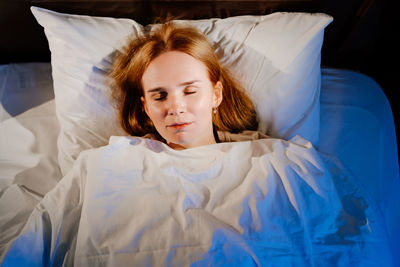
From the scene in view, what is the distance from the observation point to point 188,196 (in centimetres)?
102

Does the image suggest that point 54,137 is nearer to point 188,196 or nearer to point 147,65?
point 147,65

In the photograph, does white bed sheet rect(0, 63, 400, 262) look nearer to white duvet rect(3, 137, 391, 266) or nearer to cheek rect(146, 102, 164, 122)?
white duvet rect(3, 137, 391, 266)

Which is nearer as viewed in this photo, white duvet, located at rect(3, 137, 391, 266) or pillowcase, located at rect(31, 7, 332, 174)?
white duvet, located at rect(3, 137, 391, 266)

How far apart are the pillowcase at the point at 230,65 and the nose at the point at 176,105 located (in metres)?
0.29

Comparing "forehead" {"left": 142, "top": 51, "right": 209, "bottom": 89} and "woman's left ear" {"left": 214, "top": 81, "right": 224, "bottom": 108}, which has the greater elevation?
"forehead" {"left": 142, "top": 51, "right": 209, "bottom": 89}

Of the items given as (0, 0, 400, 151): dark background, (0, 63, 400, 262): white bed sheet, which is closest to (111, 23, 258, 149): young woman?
(0, 0, 400, 151): dark background

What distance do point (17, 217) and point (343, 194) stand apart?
1063mm

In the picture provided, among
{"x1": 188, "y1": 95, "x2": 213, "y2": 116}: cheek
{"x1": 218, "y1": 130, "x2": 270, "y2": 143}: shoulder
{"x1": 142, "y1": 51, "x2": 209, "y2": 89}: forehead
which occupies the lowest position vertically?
{"x1": 218, "y1": 130, "x2": 270, "y2": 143}: shoulder

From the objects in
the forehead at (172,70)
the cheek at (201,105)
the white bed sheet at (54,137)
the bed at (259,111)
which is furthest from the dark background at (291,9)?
the cheek at (201,105)

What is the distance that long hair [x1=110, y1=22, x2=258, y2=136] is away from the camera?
1.16m

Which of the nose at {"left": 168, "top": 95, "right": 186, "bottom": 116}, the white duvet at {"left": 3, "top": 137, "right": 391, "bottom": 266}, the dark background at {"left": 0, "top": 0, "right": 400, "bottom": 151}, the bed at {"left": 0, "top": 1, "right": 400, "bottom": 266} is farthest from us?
the dark background at {"left": 0, "top": 0, "right": 400, "bottom": 151}

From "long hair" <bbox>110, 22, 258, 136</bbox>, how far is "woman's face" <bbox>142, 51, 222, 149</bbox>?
4cm

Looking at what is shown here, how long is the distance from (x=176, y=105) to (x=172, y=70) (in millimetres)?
120

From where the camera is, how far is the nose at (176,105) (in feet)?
3.52
